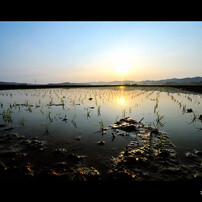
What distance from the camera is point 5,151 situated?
253 centimetres

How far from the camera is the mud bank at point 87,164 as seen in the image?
1.83m

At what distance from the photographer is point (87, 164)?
2156 millimetres

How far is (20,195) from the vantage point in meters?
1.33

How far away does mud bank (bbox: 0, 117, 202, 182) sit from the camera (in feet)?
5.99
